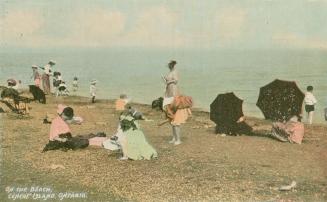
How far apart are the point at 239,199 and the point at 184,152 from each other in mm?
3148

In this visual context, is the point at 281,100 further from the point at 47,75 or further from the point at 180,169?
the point at 47,75

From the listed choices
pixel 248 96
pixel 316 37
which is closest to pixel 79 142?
pixel 316 37

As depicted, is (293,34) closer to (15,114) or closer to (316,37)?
(316,37)

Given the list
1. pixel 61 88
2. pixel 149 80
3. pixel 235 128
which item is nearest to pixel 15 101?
pixel 61 88

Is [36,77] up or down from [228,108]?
up

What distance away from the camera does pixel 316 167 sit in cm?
1067

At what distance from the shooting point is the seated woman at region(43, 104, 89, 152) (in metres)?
11.6

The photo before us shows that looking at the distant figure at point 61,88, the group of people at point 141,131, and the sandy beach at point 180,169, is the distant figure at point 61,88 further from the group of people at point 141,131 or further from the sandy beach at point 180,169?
the group of people at point 141,131

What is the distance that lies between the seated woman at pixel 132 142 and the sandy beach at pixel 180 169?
247mm

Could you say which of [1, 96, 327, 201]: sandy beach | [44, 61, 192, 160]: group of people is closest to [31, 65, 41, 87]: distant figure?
[1, 96, 327, 201]: sandy beach

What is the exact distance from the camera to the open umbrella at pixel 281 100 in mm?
12984

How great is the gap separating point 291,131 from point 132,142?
4.29 m

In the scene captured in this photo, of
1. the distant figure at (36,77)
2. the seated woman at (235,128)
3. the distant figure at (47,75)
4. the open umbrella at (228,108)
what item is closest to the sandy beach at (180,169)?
the seated woman at (235,128)

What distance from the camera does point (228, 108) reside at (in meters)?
13.9
